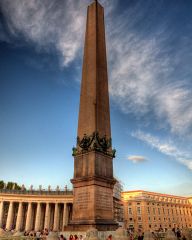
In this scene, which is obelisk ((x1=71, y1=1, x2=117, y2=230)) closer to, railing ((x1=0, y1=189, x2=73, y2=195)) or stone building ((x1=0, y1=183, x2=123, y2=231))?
stone building ((x1=0, y1=183, x2=123, y2=231))

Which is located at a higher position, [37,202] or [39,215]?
[37,202]

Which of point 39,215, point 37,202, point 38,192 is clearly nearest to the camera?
point 37,202

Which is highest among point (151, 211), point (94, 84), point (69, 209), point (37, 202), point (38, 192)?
point (94, 84)

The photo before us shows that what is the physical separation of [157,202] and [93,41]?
80.9 metres

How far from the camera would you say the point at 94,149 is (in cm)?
1518

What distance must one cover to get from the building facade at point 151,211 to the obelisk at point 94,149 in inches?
2680

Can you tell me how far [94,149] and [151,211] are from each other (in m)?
77.2

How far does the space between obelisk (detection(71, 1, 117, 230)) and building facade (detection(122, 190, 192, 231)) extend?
68.1 metres

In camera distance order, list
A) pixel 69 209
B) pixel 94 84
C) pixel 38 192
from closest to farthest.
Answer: pixel 94 84 → pixel 38 192 → pixel 69 209

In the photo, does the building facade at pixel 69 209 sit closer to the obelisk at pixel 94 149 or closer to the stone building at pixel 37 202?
the stone building at pixel 37 202

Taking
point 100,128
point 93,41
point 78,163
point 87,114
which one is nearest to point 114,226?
point 78,163

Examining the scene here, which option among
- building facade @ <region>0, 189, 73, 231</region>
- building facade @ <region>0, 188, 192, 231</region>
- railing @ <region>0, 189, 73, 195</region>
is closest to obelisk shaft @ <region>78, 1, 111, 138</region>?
building facade @ <region>0, 188, 192, 231</region>

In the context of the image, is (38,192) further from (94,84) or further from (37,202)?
(94,84)

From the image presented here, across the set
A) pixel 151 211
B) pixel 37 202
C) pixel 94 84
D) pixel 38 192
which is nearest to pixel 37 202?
pixel 37 202
